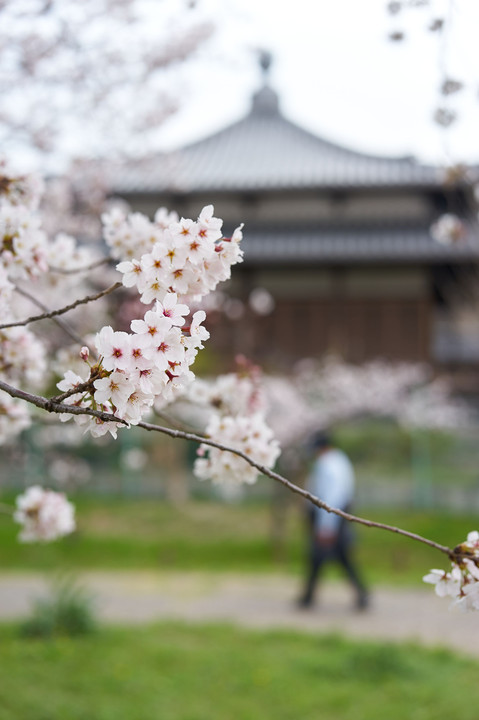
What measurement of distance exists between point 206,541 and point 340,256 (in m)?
5.26

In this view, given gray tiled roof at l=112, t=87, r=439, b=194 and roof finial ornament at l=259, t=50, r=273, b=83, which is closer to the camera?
gray tiled roof at l=112, t=87, r=439, b=194

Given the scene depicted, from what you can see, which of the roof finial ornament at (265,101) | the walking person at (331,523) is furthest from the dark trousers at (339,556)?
the roof finial ornament at (265,101)

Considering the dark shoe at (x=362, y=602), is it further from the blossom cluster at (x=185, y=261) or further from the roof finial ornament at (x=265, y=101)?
the roof finial ornament at (x=265, y=101)

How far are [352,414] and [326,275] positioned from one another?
3.25 meters

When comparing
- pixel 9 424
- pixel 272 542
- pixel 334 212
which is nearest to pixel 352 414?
pixel 272 542

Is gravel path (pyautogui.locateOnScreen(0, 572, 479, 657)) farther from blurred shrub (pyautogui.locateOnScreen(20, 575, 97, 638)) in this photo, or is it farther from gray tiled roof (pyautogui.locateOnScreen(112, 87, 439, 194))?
gray tiled roof (pyautogui.locateOnScreen(112, 87, 439, 194))

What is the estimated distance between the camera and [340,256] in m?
12.8

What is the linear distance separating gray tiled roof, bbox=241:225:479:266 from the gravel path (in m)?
6.01

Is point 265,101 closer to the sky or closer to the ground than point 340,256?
closer to the sky

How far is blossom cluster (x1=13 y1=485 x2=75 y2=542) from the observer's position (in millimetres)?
2922

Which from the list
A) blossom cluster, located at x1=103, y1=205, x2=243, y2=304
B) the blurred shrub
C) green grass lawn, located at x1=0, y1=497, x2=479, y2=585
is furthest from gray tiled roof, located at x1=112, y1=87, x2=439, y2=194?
blossom cluster, located at x1=103, y1=205, x2=243, y2=304

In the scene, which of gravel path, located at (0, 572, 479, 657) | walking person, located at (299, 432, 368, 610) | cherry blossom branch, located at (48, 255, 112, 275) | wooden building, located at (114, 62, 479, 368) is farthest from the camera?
wooden building, located at (114, 62, 479, 368)

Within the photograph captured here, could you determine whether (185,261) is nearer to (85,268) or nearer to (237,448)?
(237,448)

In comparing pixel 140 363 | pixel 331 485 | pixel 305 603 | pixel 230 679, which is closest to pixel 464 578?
pixel 140 363
